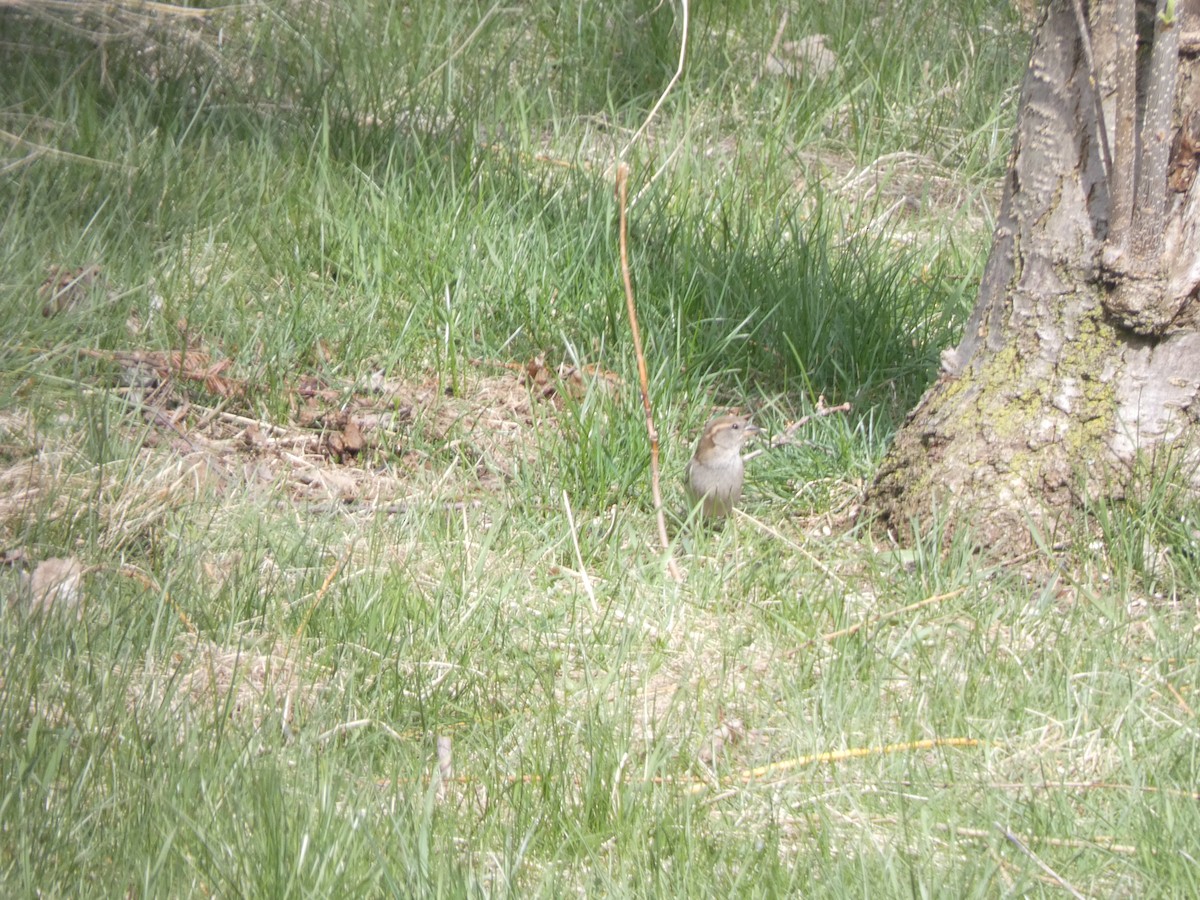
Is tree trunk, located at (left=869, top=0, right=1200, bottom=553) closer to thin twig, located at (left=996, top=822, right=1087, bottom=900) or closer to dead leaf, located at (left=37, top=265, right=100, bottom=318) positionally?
thin twig, located at (left=996, top=822, right=1087, bottom=900)

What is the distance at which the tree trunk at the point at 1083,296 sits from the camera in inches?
134

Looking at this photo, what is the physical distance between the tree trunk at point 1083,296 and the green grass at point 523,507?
159mm

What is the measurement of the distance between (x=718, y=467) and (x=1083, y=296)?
1.08 metres

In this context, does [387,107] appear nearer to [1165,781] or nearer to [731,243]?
[731,243]

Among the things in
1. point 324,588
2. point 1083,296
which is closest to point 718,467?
point 1083,296

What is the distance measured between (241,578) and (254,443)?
1056mm

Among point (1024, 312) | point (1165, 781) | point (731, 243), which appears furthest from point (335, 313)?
point (1165, 781)

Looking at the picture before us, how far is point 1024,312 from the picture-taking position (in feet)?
12.0

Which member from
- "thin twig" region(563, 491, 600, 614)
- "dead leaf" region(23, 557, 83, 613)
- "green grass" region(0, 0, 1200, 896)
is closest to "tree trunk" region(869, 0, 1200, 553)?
"green grass" region(0, 0, 1200, 896)

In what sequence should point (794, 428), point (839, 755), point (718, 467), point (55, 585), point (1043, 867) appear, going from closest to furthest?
point (1043, 867), point (839, 755), point (55, 585), point (718, 467), point (794, 428)

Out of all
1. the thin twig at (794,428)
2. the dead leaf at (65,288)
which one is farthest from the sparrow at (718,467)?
the dead leaf at (65,288)

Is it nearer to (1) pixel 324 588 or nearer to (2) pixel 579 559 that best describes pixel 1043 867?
(2) pixel 579 559

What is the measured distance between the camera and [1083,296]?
3576 mm

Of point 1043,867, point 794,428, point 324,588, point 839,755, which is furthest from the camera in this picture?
point 794,428
